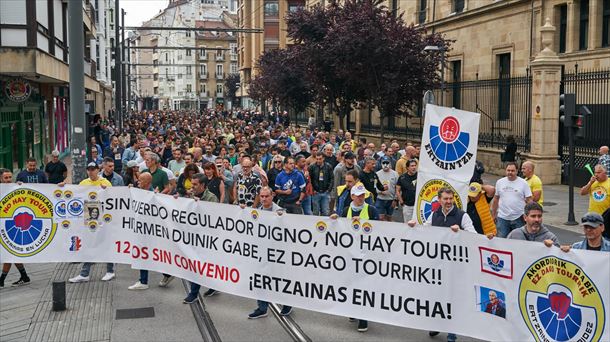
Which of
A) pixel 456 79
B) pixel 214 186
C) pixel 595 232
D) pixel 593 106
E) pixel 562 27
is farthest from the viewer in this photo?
pixel 456 79

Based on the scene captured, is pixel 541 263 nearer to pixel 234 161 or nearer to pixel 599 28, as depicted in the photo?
pixel 234 161

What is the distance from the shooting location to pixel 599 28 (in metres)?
24.7

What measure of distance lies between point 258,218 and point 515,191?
14.1ft

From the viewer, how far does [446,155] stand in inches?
364

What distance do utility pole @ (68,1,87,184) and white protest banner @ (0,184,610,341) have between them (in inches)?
102

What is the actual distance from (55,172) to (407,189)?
725 cm

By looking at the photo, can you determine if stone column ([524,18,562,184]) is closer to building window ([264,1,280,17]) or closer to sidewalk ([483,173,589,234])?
sidewalk ([483,173,589,234])

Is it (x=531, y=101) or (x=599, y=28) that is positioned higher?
(x=599, y=28)

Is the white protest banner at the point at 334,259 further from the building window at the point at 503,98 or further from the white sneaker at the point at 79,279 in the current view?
the building window at the point at 503,98

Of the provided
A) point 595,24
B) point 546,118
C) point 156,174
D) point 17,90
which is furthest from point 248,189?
point 595,24

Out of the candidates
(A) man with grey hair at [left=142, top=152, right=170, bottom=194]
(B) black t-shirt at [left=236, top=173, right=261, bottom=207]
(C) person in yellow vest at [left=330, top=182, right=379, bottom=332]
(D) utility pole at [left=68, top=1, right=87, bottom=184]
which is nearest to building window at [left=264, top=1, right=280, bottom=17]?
(D) utility pole at [left=68, top=1, right=87, bottom=184]

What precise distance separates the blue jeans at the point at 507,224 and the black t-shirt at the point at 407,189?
1.60 m

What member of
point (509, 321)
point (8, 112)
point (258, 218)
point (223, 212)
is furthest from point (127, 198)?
point (8, 112)

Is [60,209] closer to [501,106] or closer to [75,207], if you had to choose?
[75,207]
